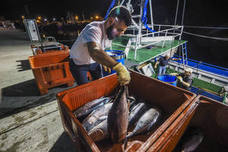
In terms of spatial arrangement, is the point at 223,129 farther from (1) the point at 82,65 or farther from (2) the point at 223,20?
(2) the point at 223,20

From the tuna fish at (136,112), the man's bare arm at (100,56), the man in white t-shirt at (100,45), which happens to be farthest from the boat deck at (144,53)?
the man's bare arm at (100,56)

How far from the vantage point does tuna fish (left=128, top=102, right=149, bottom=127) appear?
1.72 metres

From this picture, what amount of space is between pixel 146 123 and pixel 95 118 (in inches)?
29.3

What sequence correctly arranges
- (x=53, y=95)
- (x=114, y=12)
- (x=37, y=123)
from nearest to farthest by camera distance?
(x=114, y=12) → (x=37, y=123) → (x=53, y=95)

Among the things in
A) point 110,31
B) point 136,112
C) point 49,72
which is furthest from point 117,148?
point 49,72

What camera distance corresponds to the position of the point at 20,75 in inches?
193

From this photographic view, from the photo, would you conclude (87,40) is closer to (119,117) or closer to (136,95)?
(119,117)

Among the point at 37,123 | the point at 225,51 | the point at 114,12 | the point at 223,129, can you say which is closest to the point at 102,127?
the point at 223,129

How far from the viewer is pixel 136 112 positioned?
1.77 metres

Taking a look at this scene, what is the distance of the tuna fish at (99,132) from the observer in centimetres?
138

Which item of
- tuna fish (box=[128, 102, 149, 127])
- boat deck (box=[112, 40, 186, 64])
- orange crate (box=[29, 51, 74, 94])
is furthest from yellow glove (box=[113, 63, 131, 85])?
boat deck (box=[112, 40, 186, 64])

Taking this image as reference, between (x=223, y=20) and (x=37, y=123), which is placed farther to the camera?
(x=223, y=20)

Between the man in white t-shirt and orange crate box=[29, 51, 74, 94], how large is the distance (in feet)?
5.55

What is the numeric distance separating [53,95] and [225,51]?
26248mm
